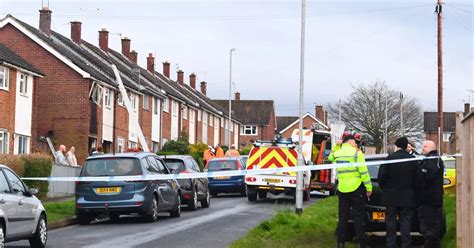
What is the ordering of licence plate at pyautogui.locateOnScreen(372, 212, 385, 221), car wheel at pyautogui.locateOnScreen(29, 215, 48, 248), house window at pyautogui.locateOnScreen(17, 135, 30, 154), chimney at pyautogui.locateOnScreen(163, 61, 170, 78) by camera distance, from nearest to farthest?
licence plate at pyautogui.locateOnScreen(372, 212, 385, 221)
car wheel at pyautogui.locateOnScreen(29, 215, 48, 248)
house window at pyautogui.locateOnScreen(17, 135, 30, 154)
chimney at pyautogui.locateOnScreen(163, 61, 170, 78)

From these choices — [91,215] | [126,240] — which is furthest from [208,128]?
[126,240]

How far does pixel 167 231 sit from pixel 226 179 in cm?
1686

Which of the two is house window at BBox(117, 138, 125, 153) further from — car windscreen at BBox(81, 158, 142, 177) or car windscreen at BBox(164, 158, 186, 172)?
car windscreen at BBox(81, 158, 142, 177)

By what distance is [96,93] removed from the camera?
42.4 metres

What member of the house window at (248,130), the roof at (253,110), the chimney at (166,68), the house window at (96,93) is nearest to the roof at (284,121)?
the roof at (253,110)

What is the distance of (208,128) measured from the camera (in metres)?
71.0

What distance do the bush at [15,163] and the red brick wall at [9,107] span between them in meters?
9.79

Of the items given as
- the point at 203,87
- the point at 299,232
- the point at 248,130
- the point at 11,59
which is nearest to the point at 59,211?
the point at 299,232

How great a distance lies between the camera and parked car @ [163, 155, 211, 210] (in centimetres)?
2461

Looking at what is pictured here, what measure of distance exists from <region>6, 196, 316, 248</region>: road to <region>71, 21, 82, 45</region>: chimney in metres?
28.8

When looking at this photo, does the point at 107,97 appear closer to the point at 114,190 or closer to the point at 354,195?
the point at 114,190

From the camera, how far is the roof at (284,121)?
409 feet

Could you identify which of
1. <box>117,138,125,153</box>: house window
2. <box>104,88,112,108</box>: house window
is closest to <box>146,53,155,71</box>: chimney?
<box>117,138,125,153</box>: house window

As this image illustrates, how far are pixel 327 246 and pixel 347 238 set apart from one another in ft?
3.17
